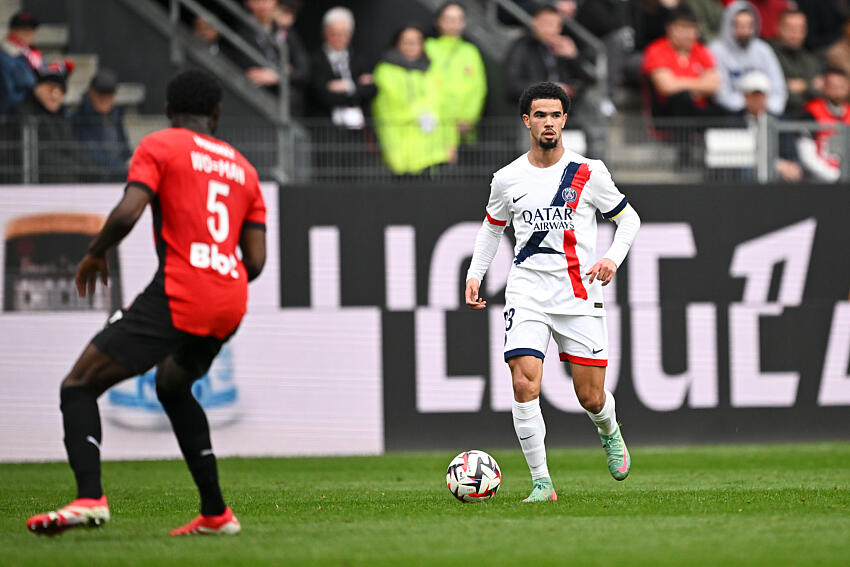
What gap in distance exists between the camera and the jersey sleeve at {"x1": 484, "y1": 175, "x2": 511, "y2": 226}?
895 centimetres

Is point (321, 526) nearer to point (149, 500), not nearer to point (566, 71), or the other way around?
point (149, 500)

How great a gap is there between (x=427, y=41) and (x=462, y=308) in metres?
3.19

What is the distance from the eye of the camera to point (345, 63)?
1609 cm

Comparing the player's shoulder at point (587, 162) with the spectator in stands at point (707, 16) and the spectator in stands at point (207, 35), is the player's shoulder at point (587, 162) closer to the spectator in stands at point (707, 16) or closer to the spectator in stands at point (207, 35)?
the spectator in stands at point (207, 35)

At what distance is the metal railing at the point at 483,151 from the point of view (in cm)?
1459

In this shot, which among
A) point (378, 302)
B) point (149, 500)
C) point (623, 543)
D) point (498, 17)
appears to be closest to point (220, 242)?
point (623, 543)

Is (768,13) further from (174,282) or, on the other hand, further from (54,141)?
(174,282)

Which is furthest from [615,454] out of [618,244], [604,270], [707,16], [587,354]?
[707,16]

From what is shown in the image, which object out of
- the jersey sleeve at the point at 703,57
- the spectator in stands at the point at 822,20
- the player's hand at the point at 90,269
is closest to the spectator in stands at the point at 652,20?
the jersey sleeve at the point at 703,57

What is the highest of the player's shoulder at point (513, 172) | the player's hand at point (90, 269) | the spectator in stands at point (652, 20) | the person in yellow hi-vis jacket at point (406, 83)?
the spectator in stands at point (652, 20)

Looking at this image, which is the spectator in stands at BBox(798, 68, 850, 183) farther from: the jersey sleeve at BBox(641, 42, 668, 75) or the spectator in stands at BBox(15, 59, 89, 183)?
the spectator in stands at BBox(15, 59, 89, 183)

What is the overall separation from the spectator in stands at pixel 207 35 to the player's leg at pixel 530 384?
29.2 feet

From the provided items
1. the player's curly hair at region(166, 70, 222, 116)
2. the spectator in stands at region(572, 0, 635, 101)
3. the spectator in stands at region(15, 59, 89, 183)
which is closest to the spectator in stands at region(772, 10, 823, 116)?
the spectator in stands at region(572, 0, 635, 101)

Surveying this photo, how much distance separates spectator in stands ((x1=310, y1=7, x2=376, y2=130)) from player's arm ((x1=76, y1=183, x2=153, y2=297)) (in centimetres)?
902
